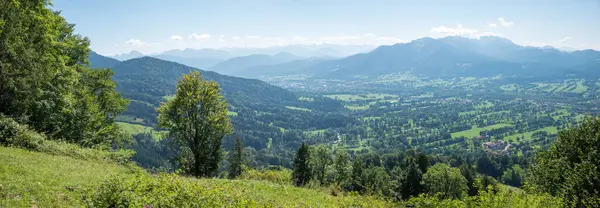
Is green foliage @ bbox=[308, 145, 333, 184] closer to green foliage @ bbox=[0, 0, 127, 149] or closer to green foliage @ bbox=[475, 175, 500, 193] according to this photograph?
green foliage @ bbox=[475, 175, 500, 193]

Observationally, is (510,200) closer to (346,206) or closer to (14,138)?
(346,206)

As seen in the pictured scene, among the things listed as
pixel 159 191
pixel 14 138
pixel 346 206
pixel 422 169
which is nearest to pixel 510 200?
Answer: pixel 346 206

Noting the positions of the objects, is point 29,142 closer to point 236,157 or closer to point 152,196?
point 152,196

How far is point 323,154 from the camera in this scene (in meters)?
73.3

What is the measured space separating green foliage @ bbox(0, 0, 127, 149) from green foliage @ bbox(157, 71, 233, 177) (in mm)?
9243

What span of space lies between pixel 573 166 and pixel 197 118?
3878 cm

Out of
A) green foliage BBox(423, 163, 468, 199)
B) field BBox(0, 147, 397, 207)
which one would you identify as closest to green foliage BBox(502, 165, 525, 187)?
green foliage BBox(423, 163, 468, 199)

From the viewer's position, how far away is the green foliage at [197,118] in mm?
32406

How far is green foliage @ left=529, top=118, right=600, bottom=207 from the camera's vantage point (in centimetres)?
3134

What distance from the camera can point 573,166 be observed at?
37.7 m

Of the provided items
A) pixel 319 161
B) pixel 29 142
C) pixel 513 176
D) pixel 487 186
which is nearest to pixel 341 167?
pixel 319 161

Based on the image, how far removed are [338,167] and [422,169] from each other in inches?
973

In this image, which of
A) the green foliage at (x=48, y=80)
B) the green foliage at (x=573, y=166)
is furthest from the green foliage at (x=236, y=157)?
the green foliage at (x=573, y=166)

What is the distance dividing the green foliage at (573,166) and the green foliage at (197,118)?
28928 millimetres
